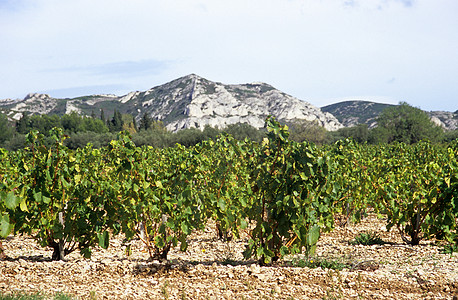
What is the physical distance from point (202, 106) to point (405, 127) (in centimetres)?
11488

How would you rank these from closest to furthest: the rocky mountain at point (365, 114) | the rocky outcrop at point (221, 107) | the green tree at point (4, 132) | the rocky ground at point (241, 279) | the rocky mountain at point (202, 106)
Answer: the rocky ground at point (241, 279) → the green tree at point (4, 132) → the rocky outcrop at point (221, 107) → the rocky mountain at point (202, 106) → the rocky mountain at point (365, 114)

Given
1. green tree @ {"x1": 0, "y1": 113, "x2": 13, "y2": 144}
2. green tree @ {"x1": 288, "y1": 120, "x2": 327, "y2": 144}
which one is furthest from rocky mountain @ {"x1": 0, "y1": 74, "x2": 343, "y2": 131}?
green tree @ {"x1": 0, "y1": 113, "x2": 13, "y2": 144}

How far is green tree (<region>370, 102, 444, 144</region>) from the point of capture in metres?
53.3

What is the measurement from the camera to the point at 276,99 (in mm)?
180750

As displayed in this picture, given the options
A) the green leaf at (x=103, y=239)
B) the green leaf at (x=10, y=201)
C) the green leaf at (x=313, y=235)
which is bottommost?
the green leaf at (x=103, y=239)

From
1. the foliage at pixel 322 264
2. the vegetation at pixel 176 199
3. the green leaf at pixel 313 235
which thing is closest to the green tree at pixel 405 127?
the foliage at pixel 322 264

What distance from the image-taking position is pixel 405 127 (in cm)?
5559

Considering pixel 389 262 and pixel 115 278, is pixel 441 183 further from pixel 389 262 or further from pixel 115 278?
pixel 115 278

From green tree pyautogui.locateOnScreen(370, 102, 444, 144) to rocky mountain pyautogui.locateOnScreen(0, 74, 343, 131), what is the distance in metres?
85.6

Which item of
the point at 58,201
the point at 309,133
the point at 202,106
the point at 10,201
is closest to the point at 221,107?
the point at 202,106

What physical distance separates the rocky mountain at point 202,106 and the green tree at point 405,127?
8557cm

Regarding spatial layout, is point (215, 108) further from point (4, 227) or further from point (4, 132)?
point (4, 227)

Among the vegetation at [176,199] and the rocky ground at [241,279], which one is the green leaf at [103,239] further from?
the rocky ground at [241,279]

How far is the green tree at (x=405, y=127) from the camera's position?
175 feet
